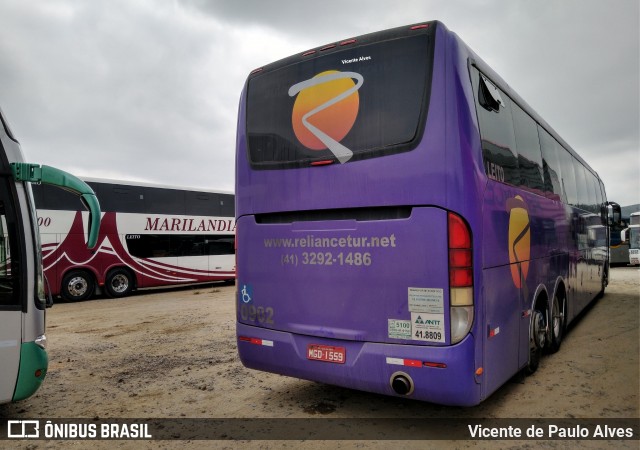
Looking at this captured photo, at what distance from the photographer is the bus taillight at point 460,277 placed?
3.75m

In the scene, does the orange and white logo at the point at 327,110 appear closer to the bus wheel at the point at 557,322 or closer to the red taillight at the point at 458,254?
the red taillight at the point at 458,254

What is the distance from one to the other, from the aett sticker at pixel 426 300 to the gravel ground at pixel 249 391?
1139 mm

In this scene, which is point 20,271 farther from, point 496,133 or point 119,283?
point 119,283

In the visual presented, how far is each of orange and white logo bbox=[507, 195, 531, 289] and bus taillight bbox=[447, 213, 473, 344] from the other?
3.62 feet

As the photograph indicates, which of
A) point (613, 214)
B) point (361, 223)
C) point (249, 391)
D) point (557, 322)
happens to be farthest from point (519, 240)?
point (613, 214)

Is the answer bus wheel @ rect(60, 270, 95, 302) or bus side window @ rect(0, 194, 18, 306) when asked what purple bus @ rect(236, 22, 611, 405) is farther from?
bus wheel @ rect(60, 270, 95, 302)

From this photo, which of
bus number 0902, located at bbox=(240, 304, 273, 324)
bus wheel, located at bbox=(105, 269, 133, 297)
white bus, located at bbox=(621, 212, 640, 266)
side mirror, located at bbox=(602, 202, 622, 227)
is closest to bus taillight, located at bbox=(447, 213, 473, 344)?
bus number 0902, located at bbox=(240, 304, 273, 324)

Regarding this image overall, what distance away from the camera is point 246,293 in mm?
5047

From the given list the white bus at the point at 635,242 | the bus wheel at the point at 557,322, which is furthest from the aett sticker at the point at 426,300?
the white bus at the point at 635,242

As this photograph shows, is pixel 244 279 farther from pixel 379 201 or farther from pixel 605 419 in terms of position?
pixel 605 419

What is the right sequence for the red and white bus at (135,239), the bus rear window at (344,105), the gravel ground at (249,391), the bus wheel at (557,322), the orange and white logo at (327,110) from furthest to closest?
the red and white bus at (135,239) < the bus wheel at (557,322) < the gravel ground at (249,391) < the orange and white logo at (327,110) < the bus rear window at (344,105)

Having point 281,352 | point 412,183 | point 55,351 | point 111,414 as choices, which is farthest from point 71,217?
point 412,183

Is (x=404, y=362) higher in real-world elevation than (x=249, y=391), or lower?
higher

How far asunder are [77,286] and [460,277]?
16.1 meters
